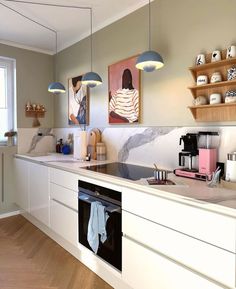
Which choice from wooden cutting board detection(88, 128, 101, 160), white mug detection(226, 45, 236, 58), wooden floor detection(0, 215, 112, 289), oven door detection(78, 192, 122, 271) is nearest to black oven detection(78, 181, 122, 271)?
oven door detection(78, 192, 122, 271)

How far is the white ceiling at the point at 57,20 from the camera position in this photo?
2316mm

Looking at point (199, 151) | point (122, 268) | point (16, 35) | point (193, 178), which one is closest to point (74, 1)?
point (16, 35)

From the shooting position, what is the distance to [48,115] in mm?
3664

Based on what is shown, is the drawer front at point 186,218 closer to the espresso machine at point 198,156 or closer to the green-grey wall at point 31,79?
the espresso machine at point 198,156

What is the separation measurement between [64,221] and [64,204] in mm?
167

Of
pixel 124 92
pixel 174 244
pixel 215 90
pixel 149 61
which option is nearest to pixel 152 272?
pixel 174 244

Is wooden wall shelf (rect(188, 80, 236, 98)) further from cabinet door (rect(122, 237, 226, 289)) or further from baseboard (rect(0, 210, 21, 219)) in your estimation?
baseboard (rect(0, 210, 21, 219))

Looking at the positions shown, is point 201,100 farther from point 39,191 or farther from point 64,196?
point 39,191

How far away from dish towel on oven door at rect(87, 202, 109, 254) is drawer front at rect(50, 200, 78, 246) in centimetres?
28

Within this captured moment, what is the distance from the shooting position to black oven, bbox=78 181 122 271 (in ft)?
5.65

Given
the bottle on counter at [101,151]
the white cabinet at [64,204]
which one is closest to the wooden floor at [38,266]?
the white cabinet at [64,204]

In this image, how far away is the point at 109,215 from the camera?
179cm

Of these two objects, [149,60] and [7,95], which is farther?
[7,95]

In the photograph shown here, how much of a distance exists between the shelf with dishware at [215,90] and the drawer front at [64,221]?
140 cm
